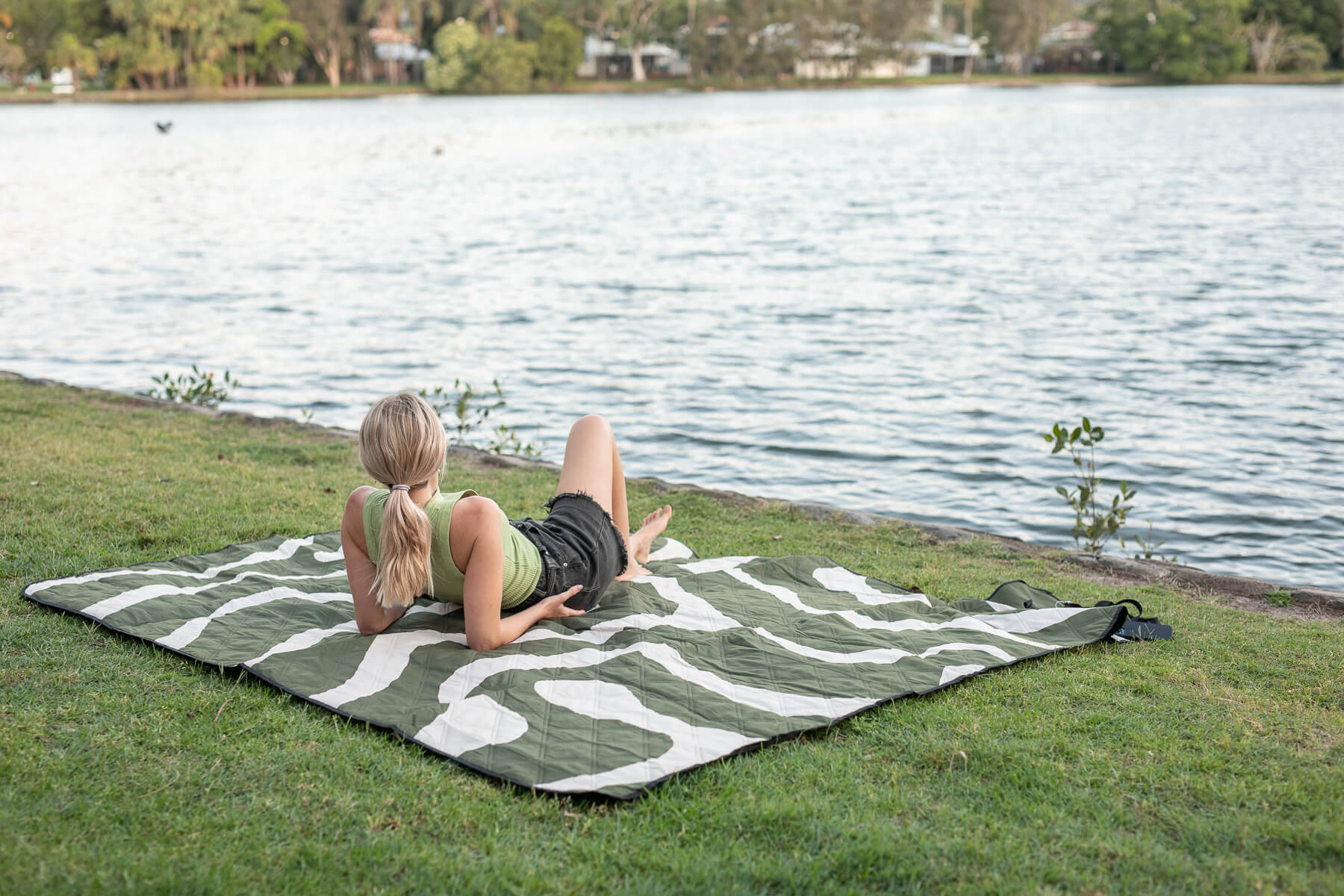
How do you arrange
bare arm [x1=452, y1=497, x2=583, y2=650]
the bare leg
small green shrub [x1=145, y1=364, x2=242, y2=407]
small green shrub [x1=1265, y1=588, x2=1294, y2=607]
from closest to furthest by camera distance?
bare arm [x1=452, y1=497, x2=583, y2=650] → the bare leg → small green shrub [x1=1265, y1=588, x2=1294, y2=607] → small green shrub [x1=145, y1=364, x2=242, y2=407]

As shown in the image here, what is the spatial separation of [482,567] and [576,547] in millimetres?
607

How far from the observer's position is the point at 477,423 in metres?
9.57

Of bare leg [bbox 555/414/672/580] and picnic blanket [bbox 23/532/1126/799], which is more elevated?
bare leg [bbox 555/414/672/580]

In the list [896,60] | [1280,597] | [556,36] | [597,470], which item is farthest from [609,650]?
[896,60]

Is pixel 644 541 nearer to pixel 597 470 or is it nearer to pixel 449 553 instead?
pixel 597 470

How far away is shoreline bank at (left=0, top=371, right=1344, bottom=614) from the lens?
540 cm

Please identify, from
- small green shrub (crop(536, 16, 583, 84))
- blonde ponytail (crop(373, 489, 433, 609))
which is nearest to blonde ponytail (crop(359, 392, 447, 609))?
blonde ponytail (crop(373, 489, 433, 609))

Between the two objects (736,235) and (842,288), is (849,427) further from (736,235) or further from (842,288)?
(736,235)

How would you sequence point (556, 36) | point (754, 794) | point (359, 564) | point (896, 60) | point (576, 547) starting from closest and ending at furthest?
point (754, 794) < point (359, 564) < point (576, 547) < point (556, 36) < point (896, 60)

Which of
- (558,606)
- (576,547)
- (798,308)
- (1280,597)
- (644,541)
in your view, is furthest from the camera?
(798,308)

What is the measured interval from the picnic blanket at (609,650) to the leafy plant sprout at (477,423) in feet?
11.7

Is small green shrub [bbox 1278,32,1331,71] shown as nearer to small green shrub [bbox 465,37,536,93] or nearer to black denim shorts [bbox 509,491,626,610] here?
small green shrub [bbox 465,37,536,93]

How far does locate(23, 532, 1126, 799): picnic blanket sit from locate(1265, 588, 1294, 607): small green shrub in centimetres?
131

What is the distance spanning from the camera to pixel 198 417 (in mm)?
8570
